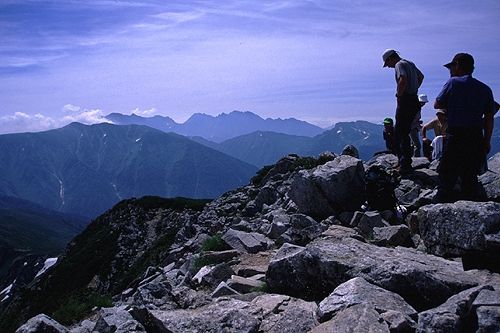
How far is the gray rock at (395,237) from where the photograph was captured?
33.2ft

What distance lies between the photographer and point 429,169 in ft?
48.4

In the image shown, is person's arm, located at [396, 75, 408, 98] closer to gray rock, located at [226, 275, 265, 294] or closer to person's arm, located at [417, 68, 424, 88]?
person's arm, located at [417, 68, 424, 88]

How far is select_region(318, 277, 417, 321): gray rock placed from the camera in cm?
605

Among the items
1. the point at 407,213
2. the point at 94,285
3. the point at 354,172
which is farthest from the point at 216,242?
the point at 94,285

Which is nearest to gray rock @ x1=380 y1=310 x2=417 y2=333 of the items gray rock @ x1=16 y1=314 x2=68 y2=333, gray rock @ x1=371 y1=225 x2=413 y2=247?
gray rock @ x1=371 y1=225 x2=413 y2=247

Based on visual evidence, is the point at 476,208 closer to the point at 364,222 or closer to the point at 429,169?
the point at 364,222

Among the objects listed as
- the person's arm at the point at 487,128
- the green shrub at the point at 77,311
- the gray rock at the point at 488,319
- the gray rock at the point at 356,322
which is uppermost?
the person's arm at the point at 487,128

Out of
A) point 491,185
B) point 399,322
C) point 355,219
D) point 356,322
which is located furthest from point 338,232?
point 356,322

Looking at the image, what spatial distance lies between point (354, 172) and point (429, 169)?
297 centimetres

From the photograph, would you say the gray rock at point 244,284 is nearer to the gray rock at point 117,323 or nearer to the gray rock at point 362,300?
the gray rock at point 117,323

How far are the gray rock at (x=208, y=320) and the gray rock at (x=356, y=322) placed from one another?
1.18 m

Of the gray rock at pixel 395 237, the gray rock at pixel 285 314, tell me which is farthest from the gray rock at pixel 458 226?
the gray rock at pixel 285 314

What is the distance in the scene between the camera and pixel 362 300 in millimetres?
6102

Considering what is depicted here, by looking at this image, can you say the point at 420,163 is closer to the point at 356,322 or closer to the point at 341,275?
the point at 341,275
